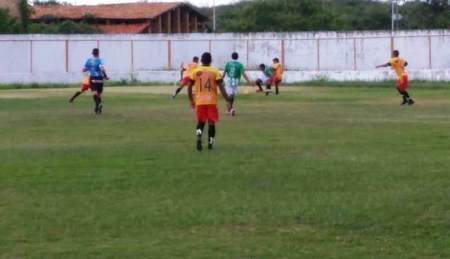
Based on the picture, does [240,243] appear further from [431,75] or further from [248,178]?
[431,75]

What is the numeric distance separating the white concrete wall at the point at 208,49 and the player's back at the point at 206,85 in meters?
43.4

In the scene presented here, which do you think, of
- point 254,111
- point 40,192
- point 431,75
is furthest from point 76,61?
point 40,192

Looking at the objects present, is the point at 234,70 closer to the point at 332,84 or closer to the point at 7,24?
the point at 332,84

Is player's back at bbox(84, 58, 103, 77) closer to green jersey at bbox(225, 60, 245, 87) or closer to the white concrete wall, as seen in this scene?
green jersey at bbox(225, 60, 245, 87)

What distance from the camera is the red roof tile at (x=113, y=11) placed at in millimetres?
95375

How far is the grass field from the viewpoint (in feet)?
33.3

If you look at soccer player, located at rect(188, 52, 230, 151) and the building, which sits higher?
the building

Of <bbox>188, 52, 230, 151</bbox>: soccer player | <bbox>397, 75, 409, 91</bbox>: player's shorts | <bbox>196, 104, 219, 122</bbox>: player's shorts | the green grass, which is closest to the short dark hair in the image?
<bbox>188, 52, 230, 151</bbox>: soccer player

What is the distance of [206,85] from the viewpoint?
19.0 m

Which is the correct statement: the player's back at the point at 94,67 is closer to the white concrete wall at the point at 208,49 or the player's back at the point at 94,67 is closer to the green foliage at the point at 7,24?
the white concrete wall at the point at 208,49

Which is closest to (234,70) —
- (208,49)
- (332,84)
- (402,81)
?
(402,81)

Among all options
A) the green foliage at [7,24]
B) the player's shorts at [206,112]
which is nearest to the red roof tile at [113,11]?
the green foliage at [7,24]

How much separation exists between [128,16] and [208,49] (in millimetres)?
28368

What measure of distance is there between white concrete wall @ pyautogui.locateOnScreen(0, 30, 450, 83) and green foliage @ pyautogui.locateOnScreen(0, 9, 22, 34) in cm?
859
